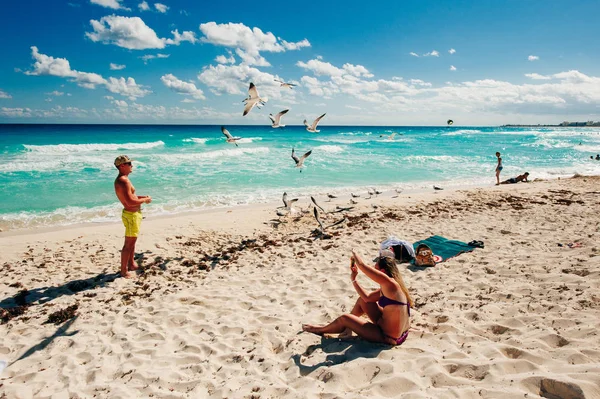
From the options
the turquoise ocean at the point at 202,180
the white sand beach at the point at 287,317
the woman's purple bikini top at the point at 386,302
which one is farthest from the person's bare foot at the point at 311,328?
the turquoise ocean at the point at 202,180

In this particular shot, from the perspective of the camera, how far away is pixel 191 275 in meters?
6.17

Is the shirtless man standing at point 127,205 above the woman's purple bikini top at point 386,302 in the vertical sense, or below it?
above

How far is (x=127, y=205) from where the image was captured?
5625mm

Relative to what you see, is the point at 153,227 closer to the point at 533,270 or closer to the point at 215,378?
the point at 215,378

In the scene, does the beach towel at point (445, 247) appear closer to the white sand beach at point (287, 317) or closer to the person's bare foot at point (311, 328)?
the white sand beach at point (287, 317)

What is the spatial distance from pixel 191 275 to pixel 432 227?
5941mm

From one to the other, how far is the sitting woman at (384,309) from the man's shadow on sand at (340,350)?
0.09m

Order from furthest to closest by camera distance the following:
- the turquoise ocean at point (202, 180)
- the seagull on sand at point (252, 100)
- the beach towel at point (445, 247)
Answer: the turquoise ocean at point (202, 180)
the seagull on sand at point (252, 100)
the beach towel at point (445, 247)

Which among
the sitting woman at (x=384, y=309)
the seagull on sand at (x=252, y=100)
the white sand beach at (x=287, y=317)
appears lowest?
the white sand beach at (x=287, y=317)

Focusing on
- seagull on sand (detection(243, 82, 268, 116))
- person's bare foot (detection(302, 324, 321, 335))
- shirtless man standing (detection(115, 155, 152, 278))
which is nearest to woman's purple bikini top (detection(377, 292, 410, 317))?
person's bare foot (detection(302, 324, 321, 335))

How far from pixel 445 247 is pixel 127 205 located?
599 cm

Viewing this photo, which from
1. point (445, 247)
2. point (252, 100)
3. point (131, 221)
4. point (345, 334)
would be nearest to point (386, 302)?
point (345, 334)

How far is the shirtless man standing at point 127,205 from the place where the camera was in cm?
546

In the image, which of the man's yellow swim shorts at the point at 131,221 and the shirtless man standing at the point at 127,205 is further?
the man's yellow swim shorts at the point at 131,221
